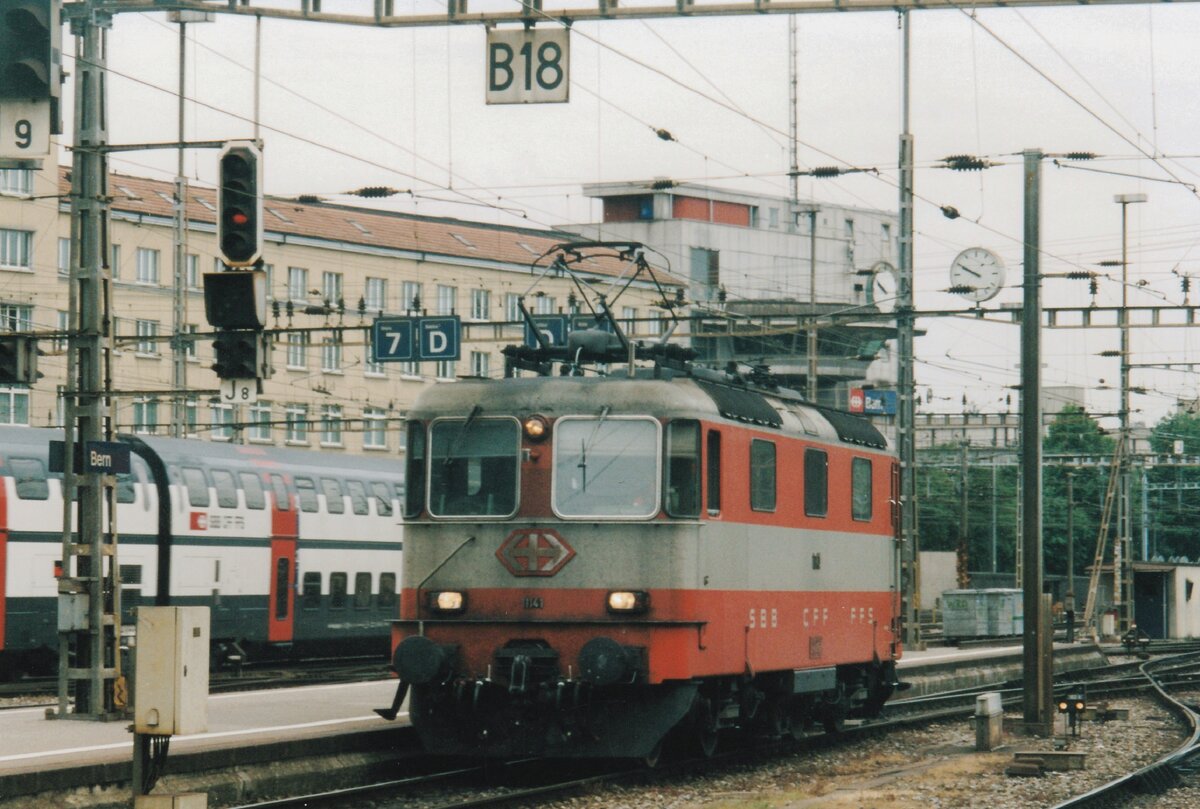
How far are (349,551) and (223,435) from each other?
35486mm

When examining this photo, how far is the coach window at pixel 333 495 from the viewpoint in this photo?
34.8m

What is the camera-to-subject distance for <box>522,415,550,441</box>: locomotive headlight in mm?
17281

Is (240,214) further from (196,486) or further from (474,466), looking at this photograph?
(196,486)

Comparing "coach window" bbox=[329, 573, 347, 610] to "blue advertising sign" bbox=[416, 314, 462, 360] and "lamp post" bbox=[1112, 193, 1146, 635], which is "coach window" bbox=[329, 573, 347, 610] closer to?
"blue advertising sign" bbox=[416, 314, 462, 360]

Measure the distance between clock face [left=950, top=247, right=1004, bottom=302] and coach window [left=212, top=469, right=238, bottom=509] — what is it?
1225 centimetres

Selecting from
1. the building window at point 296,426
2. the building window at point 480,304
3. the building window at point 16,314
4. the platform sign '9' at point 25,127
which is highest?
the building window at point 480,304

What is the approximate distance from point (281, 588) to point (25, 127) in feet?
63.9

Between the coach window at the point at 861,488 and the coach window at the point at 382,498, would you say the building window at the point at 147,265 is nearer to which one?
the coach window at the point at 382,498

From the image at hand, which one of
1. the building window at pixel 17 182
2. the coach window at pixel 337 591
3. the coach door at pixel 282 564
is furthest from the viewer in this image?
the building window at pixel 17 182

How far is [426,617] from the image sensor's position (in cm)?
1738

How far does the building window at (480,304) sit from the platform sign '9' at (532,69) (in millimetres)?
58858

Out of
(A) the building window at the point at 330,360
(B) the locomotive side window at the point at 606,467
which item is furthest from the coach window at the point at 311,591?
(A) the building window at the point at 330,360

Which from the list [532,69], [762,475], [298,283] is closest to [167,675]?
[532,69]

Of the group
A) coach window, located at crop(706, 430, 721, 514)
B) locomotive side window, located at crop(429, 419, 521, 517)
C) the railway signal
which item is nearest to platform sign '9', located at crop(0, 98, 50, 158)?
the railway signal
